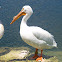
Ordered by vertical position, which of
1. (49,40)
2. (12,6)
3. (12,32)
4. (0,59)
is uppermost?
(12,6)

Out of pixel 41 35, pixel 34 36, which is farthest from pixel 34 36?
Result: pixel 41 35

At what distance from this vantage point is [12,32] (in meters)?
6.25

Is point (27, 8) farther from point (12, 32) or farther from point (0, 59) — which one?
point (12, 32)

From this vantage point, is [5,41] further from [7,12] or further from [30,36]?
[30,36]

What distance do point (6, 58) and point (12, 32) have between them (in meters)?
2.48

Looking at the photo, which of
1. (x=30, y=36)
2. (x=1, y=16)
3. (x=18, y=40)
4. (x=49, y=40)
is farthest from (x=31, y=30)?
(x=1, y=16)

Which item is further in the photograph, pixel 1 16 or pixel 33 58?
pixel 1 16

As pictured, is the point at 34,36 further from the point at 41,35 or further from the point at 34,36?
the point at 41,35

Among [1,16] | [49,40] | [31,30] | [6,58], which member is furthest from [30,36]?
[1,16]

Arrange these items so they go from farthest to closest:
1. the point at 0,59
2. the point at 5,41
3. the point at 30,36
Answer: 1. the point at 5,41
2. the point at 0,59
3. the point at 30,36

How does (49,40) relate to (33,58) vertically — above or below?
above

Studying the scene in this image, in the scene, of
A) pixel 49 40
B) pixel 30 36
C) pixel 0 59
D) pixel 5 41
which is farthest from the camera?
pixel 5 41

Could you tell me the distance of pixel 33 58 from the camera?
145 inches

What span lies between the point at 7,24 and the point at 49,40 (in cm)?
316
